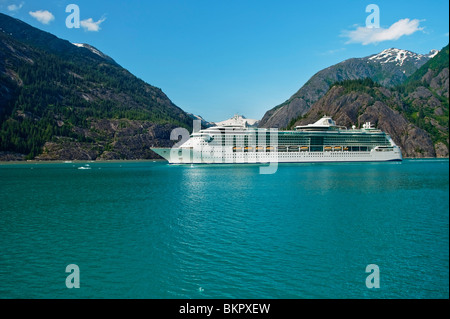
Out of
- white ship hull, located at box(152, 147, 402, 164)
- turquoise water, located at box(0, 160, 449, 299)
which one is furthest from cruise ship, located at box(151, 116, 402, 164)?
turquoise water, located at box(0, 160, 449, 299)

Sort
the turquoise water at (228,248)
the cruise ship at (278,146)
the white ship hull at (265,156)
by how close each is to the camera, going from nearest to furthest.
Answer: the turquoise water at (228,248) → the white ship hull at (265,156) → the cruise ship at (278,146)

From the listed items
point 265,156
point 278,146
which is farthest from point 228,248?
point 278,146

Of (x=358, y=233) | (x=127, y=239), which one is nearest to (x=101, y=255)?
(x=127, y=239)

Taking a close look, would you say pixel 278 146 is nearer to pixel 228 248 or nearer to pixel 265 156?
pixel 265 156

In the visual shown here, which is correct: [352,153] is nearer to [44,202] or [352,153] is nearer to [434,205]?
[434,205]

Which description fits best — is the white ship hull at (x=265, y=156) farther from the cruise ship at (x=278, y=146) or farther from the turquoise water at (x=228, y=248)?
the turquoise water at (x=228, y=248)

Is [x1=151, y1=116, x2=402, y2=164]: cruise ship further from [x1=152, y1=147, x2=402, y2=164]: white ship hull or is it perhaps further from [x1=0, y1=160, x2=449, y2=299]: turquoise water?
[x1=0, y1=160, x2=449, y2=299]: turquoise water

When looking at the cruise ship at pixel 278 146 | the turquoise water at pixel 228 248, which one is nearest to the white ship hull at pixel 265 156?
the cruise ship at pixel 278 146
